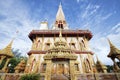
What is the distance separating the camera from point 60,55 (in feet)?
41.9

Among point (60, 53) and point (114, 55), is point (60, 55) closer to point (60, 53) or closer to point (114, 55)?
point (60, 53)

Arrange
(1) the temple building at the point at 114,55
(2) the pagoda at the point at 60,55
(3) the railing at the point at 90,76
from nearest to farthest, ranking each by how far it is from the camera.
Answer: (3) the railing at the point at 90,76, (2) the pagoda at the point at 60,55, (1) the temple building at the point at 114,55

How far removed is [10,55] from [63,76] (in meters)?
8.12

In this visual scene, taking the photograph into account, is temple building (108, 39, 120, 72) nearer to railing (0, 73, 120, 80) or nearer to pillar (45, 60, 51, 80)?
railing (0, 73, 120, 80)

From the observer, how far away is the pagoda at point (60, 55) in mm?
12312

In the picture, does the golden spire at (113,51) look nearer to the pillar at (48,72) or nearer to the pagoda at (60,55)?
the pagoda at (60,55)


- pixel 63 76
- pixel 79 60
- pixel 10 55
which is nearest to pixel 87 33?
pixel 79 60

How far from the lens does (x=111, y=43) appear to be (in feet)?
49.1

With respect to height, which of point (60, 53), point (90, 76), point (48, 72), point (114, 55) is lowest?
point (90, 76)

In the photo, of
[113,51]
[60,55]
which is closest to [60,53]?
[60,55]

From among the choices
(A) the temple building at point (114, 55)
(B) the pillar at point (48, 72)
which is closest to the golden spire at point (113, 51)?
(A) the temple building at point (114, 55)

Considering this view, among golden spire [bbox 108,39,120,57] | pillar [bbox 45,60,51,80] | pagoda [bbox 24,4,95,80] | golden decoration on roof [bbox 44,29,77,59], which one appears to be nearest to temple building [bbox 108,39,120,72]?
golden spire [bbox 108,39,120,57]

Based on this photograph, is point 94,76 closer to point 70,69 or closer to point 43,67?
point 70,69

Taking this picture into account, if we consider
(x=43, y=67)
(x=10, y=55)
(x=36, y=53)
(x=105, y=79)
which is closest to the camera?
(x=105, y=79)
